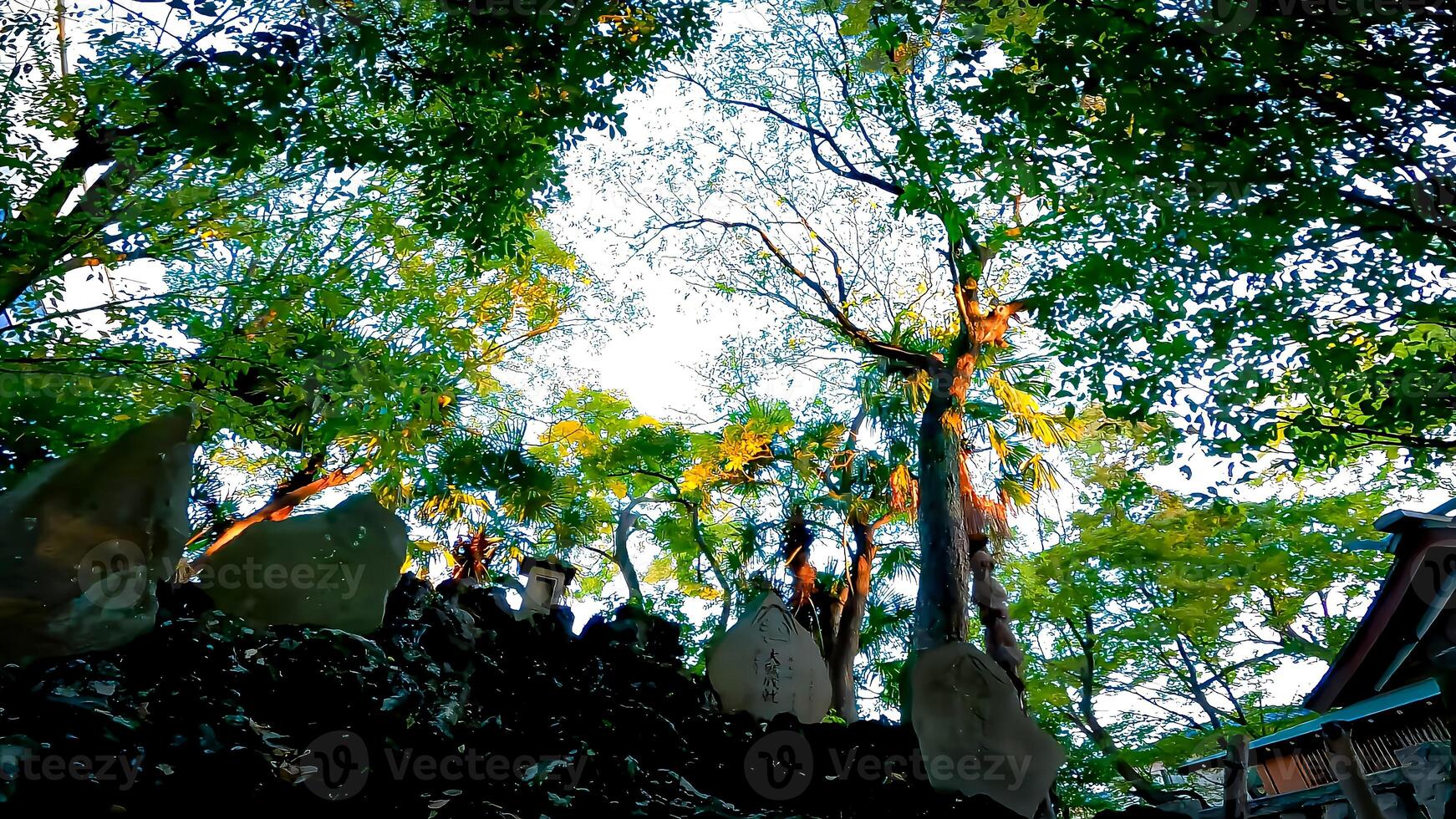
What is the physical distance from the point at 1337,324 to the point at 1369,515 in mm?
5326

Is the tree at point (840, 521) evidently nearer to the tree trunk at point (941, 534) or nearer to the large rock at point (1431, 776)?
the tree trunk at point (941, 534)

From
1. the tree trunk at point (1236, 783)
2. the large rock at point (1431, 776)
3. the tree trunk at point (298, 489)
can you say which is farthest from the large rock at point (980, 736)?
the tree trunk at point (298, 489)

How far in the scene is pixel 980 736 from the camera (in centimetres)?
561

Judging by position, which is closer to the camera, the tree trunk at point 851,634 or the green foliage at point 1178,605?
the green foliage at point 1178,605

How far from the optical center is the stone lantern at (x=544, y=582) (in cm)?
895

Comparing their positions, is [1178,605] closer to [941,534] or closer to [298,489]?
[941,534]

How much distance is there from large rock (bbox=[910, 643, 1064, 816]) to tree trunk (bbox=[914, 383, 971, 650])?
237 centimetres

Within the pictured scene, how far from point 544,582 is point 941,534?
419 centimetres

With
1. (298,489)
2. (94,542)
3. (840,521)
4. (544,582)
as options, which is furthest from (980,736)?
(298,489)

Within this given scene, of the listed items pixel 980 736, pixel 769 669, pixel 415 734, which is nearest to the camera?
pixel 415 734

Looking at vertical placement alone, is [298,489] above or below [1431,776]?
above

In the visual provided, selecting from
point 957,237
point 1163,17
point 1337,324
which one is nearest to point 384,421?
point 957,237

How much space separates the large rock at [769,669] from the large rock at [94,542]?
484 cm

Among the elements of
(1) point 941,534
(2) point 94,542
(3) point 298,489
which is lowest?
(2) point 94,542
